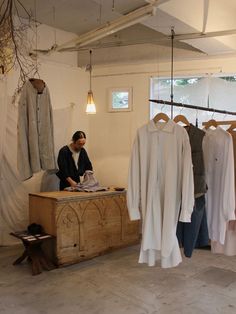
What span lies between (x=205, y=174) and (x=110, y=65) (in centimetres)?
346

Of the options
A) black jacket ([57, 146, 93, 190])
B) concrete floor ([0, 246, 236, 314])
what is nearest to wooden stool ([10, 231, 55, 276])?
concrete floor ([0, 246, 236, 314])

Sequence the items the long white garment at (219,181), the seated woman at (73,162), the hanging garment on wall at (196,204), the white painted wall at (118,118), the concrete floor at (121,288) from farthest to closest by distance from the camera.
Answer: the white painted wall at (118,118) → the seated woman at (73,162) → the concrete floor at (121,288) → the long white garment at (219,181) → the hanging garment on wall at (196,204)

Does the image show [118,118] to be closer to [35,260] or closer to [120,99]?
[120,99]

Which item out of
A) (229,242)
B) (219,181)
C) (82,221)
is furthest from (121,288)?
(219,181)

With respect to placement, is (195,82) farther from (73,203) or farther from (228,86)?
(73,203)

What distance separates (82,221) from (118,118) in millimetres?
2106

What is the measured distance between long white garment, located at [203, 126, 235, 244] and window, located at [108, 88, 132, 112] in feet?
9.18

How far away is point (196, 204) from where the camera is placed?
265 centimetres

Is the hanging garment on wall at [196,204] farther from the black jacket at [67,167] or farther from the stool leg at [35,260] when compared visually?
the black jacket at [67,167]

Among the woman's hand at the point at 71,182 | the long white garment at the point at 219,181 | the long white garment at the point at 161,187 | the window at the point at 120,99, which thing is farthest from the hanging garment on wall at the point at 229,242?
the window at the point at 120,99

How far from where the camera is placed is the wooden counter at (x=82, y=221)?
405 centimetres

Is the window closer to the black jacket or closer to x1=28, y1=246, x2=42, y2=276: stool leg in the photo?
the black jacket

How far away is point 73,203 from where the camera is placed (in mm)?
4164

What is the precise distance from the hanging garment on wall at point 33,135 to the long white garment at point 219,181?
1347mm
